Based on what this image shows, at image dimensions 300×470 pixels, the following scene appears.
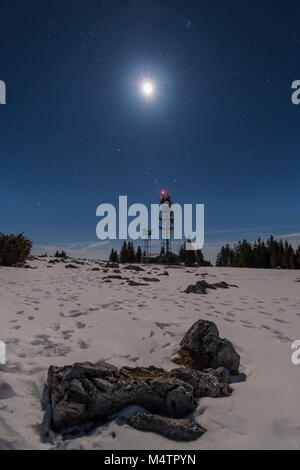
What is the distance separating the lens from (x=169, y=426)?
1797 mm

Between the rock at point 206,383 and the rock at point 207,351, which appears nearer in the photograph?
the rock at point 206,383

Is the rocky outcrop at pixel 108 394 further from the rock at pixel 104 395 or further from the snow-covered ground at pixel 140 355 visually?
the snow-covered ground at pixel 140 355

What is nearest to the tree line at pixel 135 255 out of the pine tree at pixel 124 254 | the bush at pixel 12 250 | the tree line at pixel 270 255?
the pine tree at pixel 124 254

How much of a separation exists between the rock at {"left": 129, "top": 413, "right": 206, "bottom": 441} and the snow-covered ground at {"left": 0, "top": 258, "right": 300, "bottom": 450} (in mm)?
53

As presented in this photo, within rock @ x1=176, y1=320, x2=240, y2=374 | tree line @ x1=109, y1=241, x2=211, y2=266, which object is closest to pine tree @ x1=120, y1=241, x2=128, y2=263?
tree line @ x1=109, y1=241, x2=211, y2=266

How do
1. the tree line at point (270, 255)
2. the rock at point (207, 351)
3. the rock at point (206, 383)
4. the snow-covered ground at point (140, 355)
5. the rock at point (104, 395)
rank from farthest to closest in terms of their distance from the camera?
the tree line at point (270, 255)
the rock at point (207, 351)
the rock at point (206, 383)
the rock at point (104, 395)
the snow-covered ground at point (140, 355)

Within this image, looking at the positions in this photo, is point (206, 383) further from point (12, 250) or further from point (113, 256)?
point (113, 256)

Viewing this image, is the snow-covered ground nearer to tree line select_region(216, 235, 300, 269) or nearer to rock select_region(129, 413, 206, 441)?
rock select_region(129, 413, 206, 441)

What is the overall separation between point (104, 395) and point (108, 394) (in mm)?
39

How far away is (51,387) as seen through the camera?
2176 millimetres

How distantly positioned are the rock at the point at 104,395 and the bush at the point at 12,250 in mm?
18535

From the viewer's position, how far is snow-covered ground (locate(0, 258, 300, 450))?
5.75 ft

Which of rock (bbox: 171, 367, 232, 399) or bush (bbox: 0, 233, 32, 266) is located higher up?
bush (bbox: 0, 233, 32, 266)

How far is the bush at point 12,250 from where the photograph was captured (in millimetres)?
17344
